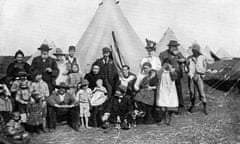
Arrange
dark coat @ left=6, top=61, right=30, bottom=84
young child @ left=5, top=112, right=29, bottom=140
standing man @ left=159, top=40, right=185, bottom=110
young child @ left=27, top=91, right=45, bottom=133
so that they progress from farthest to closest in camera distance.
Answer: standing man @ left=159, top=40, right=185, bottom=110
dark coat @ left=6, top=61, right=30, bottom=84
young child @ left=27, top=91, right=45, bottom=133
young child @ left=5, top=112, right=29, bottom=140

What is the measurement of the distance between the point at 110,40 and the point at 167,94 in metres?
2.47

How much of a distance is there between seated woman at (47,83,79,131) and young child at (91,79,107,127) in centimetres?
26

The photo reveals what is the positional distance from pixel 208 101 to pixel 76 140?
2614mm

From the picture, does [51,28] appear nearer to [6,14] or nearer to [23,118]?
[6,14]

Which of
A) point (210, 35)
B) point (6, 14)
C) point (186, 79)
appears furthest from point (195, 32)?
point (6, 14)

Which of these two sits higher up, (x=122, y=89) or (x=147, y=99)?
(x=122, y=89)

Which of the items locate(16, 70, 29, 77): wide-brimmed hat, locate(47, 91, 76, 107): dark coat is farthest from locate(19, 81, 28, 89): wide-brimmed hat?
locate(47, 91, 76, 107): dark coat

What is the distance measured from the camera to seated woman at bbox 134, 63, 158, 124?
16.7ft

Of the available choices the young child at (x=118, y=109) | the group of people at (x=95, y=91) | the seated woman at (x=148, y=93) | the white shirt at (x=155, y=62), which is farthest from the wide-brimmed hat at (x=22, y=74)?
the white shirt at (x=155, y=62)

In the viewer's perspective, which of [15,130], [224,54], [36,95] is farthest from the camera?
[224,54]

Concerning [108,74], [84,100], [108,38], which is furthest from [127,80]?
[108,38]

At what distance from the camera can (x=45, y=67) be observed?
5.31 m

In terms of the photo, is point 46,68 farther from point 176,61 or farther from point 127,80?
point 176,61

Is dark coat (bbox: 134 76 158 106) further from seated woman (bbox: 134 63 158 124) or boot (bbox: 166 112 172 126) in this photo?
boot (bbox: 166 112 172 126)
